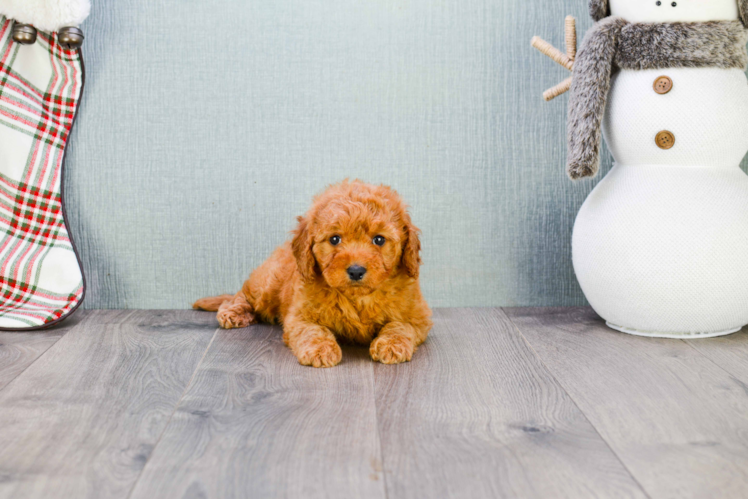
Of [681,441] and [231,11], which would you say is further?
[231,11]

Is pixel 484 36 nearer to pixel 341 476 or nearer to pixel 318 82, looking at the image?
pixel 318 82

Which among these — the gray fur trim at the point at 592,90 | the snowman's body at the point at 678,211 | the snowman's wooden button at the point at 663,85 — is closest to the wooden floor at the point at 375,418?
the snowman's body at the point at 678,211

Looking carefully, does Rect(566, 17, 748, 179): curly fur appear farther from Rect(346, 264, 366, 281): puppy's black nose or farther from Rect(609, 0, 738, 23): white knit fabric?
Rect(346, 264, 366, 281): puppy's black nose

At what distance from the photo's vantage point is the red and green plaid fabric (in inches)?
89.6

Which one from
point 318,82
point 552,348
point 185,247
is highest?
point 318,82

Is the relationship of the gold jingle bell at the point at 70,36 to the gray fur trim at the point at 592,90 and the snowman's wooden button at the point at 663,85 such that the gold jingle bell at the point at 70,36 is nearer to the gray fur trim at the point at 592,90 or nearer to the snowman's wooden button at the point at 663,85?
the gray fur trim at the point at 592,90

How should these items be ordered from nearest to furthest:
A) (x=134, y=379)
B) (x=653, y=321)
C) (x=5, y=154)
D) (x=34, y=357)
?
(x=134, y=379) < (x=34, y=357) < (x=653, y=321) < (x=5, y=154)

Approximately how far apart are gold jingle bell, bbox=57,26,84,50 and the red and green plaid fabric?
98mm

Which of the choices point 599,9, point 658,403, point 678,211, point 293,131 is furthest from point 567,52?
point 658,403

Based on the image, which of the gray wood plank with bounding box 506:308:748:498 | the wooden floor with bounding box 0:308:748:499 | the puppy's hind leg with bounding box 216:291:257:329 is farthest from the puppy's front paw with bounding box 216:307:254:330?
the gray wood plank with bounding box 506:308:748:498

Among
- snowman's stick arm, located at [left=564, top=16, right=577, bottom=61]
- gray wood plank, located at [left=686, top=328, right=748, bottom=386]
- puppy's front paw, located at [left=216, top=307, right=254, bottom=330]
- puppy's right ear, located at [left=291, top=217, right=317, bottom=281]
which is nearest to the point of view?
gray wood plank, located at [left=686, top=328, right=748, bottom=386]

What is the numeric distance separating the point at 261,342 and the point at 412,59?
1.16 meters

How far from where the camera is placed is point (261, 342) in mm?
2074

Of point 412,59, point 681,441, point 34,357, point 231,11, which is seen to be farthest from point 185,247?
point 681,441
